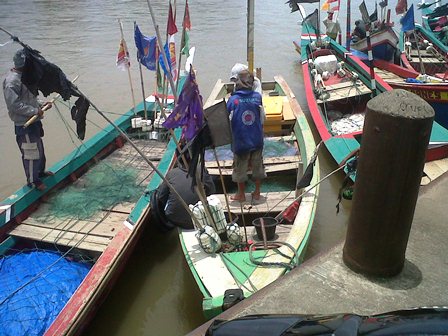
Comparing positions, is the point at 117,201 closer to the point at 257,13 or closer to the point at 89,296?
the point at 89,296

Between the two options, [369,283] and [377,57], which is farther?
[377,57]

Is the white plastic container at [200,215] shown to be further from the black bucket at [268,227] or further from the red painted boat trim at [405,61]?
the red painted boat trim at [405,61]

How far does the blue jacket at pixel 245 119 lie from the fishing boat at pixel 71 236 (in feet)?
4.43

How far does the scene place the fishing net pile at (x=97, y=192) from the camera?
16.8 feet

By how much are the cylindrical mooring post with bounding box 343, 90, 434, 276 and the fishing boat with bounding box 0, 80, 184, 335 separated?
2.17 m

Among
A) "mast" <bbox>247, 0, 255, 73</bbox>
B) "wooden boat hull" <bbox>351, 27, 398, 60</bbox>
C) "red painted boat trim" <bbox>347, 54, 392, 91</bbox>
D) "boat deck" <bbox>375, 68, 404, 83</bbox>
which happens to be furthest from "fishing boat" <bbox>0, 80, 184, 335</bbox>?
"wooden boat hull" <bbox>351, 27, 398, 60</bbox>

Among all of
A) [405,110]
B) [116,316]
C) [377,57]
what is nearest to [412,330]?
[405,110]

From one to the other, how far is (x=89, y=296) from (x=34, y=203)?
7.04ft

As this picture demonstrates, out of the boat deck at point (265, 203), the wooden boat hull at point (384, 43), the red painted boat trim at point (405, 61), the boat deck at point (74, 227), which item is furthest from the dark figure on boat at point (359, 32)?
the boat deck at point (74, 227)

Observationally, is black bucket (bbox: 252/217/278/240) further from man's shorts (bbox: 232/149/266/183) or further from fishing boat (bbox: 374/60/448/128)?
fishing boat (bbox: 374/60/448/128)

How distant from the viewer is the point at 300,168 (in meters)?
5.18

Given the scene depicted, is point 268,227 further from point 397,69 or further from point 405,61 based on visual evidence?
point 405,61

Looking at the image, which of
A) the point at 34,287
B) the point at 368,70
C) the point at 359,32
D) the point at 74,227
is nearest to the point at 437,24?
the point at 359,32

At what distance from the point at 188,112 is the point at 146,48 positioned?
12.3 feet
